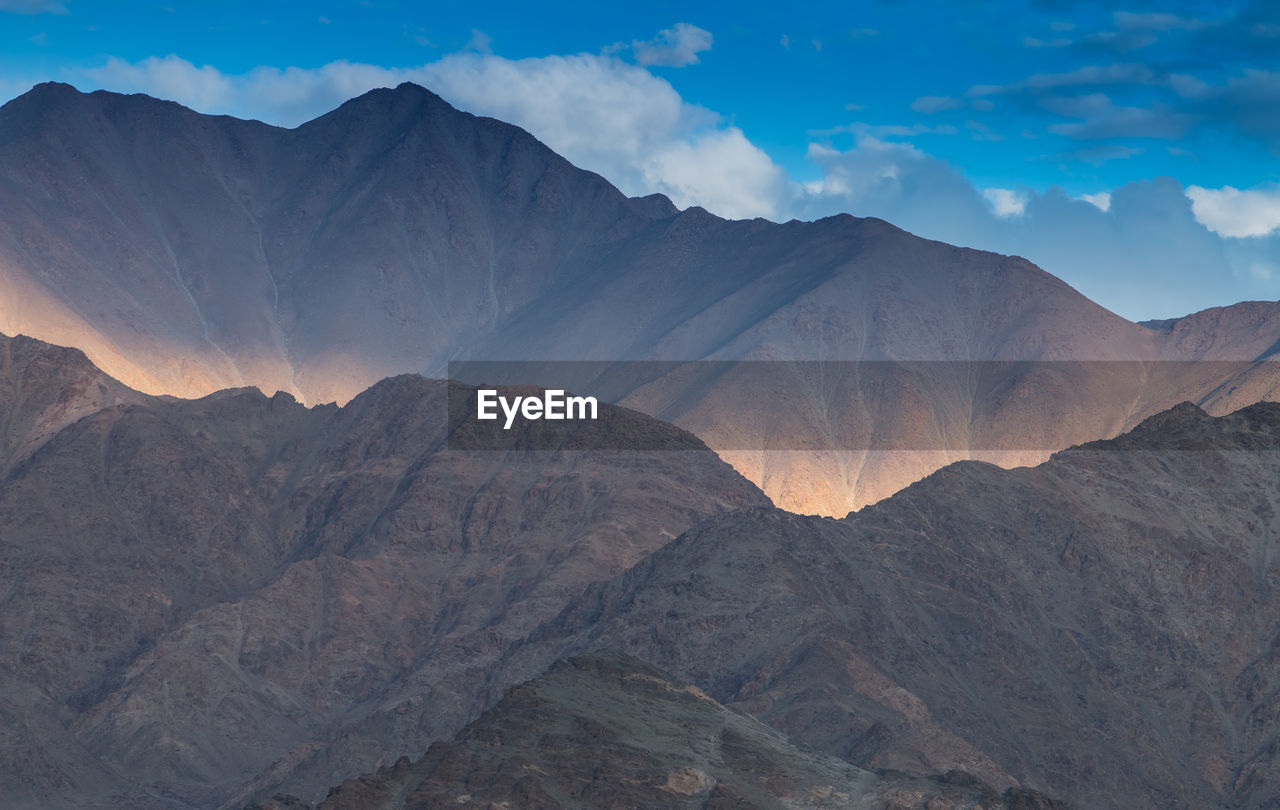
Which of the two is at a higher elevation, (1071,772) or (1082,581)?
(1082,581)

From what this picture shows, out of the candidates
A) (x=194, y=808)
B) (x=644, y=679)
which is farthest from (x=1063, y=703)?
(x=194, y=808)

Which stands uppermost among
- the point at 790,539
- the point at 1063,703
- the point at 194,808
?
the point at 790,539

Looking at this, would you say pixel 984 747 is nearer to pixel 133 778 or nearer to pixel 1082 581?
pixel 1082 581

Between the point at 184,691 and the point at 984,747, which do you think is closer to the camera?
the point at 984,747

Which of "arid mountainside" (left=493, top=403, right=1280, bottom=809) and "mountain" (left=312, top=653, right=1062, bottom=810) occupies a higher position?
"arid mountainside" (left=493, top=403, right=1280, bottom=809)

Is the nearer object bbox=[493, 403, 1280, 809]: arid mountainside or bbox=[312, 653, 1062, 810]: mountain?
bbox=[312, 653, 1062, 810]: mountain
